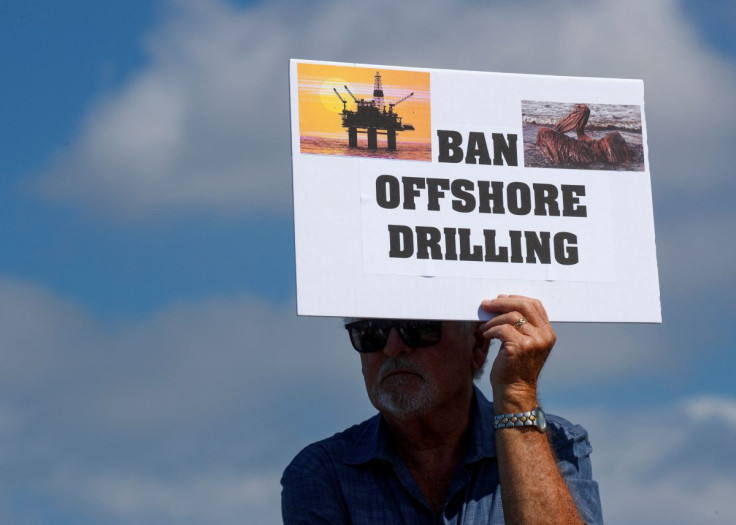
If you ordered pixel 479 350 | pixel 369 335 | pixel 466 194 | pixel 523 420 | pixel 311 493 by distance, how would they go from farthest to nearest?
1. pixel 479 350
2. pixel 369 335
3. pixel 311 493
4. pixel 466 194
5. pixel 523 420

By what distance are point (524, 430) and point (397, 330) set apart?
33.5 inches

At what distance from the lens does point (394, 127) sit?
17.5 ft

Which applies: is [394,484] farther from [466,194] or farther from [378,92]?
[378,92]

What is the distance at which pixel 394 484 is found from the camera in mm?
5785

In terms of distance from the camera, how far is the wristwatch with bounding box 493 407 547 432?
5258 millimetres

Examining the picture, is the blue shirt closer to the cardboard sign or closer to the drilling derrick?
the cardboard sign

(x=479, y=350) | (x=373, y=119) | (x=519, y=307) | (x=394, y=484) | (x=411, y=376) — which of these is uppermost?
(x=373, y=119)

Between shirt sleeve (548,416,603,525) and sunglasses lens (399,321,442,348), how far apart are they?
0.67 meters

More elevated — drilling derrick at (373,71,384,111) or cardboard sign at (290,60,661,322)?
drilling derrick at (373,71,384,111)

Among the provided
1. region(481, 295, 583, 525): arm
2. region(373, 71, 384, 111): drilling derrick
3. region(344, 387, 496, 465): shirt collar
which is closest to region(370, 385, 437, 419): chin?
region(344, 387, 496, 465): shirt collar

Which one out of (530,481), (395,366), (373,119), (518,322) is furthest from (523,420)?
(373,119)

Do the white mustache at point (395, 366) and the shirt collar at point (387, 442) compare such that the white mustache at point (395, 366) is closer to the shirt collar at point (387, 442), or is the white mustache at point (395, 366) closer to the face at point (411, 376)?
the face at point (411, 376)

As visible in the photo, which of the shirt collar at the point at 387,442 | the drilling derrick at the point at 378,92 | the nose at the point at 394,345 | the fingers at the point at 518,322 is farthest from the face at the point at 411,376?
the drilling derrick at the point at 378,92

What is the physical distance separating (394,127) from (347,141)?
238 mm
